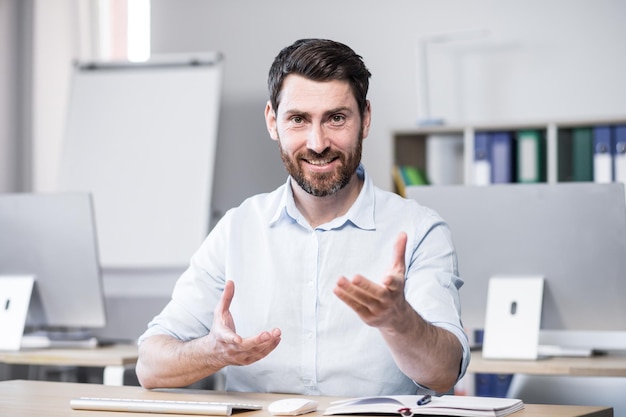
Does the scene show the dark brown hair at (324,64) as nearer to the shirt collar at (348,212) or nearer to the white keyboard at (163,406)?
the shirt collar at (348,212)

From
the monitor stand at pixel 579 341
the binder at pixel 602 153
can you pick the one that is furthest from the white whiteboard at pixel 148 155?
the monitor stand at pixel 579 341

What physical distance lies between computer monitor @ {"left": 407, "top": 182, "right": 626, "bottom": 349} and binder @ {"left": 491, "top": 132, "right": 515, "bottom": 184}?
141cm

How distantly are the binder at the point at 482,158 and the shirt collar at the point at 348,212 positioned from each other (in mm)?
2025

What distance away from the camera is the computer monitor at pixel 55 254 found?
2930 mm

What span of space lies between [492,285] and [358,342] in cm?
80

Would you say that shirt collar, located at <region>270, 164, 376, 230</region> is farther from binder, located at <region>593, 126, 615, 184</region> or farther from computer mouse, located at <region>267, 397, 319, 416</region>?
binder, located at <region>593, 126, 615, 184</region>

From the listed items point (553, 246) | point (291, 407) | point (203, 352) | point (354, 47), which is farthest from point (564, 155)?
point (291, 407)

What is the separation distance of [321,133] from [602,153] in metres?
2.23

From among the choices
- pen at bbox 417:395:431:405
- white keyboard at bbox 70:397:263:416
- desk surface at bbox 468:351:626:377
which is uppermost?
pen at bbox 417:395:431:405

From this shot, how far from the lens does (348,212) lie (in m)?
2.00

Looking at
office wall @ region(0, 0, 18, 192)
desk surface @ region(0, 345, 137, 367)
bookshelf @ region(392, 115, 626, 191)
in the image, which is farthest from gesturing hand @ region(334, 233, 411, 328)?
office wall @ region(0, 0, 18, 192)

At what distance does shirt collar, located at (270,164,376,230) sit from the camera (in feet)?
6.54

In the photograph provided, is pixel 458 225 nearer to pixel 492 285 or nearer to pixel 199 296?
pixel 492 285

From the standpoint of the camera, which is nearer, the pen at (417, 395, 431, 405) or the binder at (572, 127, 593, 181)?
the pen at (417, 395, 431, 405)
